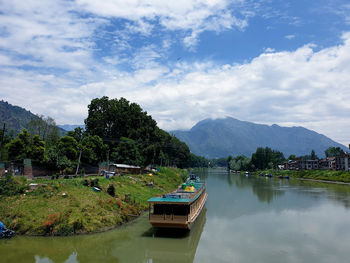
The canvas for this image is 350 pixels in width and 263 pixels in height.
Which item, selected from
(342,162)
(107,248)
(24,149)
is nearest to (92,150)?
(24,149)

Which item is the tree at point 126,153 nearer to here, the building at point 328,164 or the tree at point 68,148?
the tree at point 68,148

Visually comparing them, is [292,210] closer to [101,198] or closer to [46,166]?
[101,198]

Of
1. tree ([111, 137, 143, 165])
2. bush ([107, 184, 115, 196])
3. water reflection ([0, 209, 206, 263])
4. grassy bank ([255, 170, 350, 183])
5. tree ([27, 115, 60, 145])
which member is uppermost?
tree ([27, 115, 60, 145])

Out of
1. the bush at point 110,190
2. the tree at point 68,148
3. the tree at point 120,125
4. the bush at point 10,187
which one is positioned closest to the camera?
the bush at point 10,187

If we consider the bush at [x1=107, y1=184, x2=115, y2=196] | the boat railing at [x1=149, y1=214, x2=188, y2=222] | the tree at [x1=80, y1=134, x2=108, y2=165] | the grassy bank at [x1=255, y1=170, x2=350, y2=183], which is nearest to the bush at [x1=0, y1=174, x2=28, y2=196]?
the bush at [x1=107, y1=184, x2=115, y2=196]

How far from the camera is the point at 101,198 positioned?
30.0 meters

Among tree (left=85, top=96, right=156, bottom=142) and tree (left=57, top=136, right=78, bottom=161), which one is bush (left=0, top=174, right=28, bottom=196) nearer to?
tree (left=57, top=136, right=78, bottom=161)

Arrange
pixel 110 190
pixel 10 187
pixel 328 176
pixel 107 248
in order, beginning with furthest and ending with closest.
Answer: pixel 328 176 → pixel 110 190 → pixel 10 187 → pixel 107 248

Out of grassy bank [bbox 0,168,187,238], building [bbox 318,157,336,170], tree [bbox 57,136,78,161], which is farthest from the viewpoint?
building [bbox 318,157,336,170]

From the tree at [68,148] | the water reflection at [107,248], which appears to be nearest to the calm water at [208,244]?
the water reflection at [107,248]

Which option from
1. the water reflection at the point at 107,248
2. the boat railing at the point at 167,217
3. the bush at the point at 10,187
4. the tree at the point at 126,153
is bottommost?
the water reflection at the point at 107,248

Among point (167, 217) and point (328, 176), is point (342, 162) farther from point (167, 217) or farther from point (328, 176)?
point (167, 217)

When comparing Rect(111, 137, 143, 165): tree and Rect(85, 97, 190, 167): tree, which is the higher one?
Rect(85, 97, 190, 167): tree

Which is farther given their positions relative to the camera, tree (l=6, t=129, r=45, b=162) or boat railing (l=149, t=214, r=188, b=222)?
tree (l=6, t=129, r=45, b=162)
